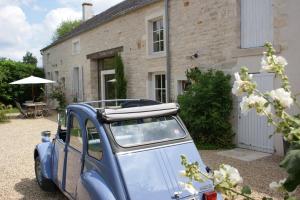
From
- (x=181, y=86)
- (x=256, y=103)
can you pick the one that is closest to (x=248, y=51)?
(x=181, y=86)

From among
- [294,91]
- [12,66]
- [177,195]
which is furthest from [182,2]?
[12,66]

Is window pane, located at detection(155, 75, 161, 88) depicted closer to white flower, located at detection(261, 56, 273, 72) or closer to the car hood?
the car hood

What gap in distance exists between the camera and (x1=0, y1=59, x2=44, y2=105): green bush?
917 inches

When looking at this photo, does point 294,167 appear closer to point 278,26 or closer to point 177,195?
Answer: point 177,195

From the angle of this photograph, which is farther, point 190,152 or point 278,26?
point 278,26

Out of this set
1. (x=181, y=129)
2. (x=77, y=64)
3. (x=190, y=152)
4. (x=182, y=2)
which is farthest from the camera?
(x=77, y=64)

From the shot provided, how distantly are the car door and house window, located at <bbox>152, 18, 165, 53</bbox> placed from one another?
7.69 m

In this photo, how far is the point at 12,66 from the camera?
80.6ft

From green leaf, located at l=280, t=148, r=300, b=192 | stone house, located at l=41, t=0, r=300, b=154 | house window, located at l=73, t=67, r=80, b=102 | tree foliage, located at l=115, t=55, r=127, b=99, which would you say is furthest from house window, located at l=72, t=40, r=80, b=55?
green leaf, located at l=280, t=148, r=300, b=192

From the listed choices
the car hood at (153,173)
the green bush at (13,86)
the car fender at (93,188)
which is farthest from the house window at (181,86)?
the green bush at (13,86)

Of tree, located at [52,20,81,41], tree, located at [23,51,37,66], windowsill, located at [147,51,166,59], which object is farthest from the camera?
tree, located at [23,51,37,66]

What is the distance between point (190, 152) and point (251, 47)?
5020 millimetres

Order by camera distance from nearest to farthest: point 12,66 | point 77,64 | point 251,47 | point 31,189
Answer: point 31,189, point 251,47, point 77,64, point 12,66

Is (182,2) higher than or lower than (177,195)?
higher
